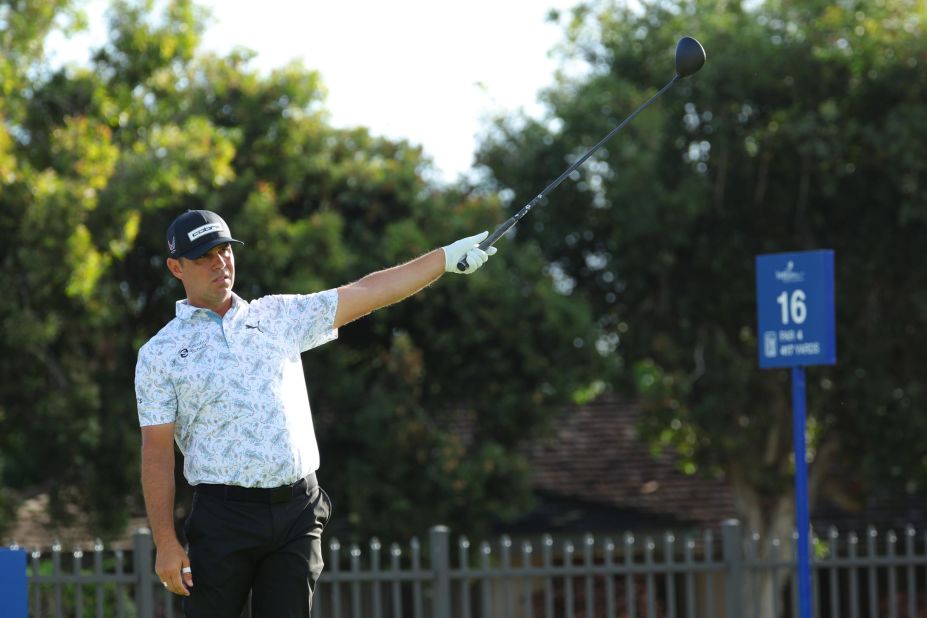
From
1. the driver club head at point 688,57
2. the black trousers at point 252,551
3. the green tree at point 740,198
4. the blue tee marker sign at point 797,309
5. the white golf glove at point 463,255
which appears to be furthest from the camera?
the green tree at point 740,198

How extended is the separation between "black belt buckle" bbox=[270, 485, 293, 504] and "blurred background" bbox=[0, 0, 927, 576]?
7009 mm

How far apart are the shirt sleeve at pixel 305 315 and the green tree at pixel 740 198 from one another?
9586mm

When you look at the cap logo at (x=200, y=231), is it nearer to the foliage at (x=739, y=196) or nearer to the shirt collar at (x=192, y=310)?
the shirt collar at (x=192, y=310)

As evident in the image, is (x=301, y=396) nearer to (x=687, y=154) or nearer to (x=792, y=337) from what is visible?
(x=792, y=337)

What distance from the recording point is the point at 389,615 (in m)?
16.4

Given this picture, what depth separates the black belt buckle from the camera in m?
4.37

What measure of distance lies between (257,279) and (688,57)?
7341 mm

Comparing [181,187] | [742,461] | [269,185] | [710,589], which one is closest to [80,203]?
[181,187]

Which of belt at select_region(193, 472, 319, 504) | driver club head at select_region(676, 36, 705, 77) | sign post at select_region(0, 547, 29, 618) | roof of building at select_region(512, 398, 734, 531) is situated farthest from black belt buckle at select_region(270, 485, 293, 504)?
roof of building at select_region(512, 398, 734, 531)

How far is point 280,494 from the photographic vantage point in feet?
14.4

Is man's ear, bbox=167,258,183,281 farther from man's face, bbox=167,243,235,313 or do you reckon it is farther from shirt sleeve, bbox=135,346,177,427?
shirt sleeve, bbox=135,346,177,427

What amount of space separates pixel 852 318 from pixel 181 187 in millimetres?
7232

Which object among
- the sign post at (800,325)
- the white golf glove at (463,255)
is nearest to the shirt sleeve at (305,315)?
the white golf glove at (463,255)

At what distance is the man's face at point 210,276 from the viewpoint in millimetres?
4449
